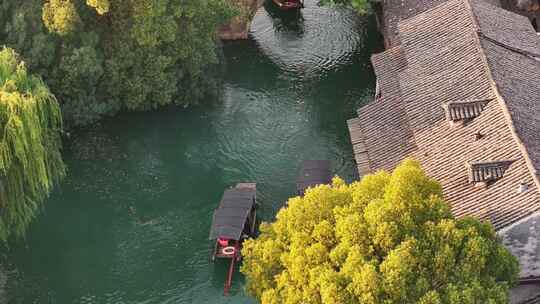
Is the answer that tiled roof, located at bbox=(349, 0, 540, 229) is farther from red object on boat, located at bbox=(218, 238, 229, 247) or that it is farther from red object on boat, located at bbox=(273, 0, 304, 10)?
red object on boat, located at bbox=(273, 0, 304, 10)

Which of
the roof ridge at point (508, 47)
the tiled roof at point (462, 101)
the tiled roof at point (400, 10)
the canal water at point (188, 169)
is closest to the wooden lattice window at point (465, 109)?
the tiled roof at point (462, 101)

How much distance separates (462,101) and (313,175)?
9631 mm

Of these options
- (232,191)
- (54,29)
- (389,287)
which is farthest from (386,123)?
(54,29)

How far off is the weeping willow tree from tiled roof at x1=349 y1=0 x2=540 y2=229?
15.3 meters

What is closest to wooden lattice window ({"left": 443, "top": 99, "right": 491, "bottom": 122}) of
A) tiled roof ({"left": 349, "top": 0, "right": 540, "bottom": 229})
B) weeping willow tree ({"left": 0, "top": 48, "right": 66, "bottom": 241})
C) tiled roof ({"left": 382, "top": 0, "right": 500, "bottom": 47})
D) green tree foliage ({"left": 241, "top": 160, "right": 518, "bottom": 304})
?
tiled roof ({"left": 349, "top": 0, "right": 540, "bottom": 229})

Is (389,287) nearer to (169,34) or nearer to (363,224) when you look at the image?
(363,224)

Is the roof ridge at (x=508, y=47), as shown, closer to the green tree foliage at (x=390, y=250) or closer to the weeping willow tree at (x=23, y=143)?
the green tree foliage at (x=390, y=250)

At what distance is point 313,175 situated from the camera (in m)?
A: 39.3

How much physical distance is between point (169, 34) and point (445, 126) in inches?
682

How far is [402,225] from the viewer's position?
82.8 ft

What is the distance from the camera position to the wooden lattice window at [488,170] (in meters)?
29.1

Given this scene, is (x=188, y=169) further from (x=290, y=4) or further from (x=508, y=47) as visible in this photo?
(x=290, y=4)

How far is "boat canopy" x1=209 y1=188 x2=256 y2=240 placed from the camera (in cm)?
3572

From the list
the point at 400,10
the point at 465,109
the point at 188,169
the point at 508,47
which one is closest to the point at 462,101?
the point at 465,109
